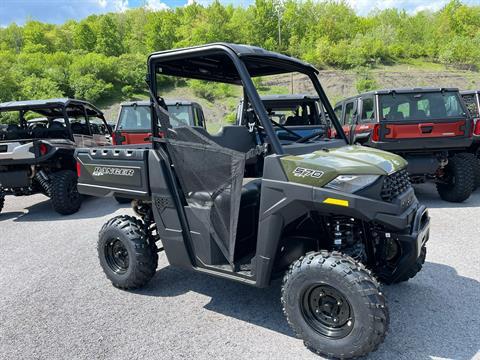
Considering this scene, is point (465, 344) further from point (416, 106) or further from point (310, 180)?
point (416, 106)

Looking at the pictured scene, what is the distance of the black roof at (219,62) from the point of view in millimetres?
2746

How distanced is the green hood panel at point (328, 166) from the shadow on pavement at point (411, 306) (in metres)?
1.23

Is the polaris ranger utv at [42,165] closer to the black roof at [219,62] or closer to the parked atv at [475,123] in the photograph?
the black roof at [219,62]

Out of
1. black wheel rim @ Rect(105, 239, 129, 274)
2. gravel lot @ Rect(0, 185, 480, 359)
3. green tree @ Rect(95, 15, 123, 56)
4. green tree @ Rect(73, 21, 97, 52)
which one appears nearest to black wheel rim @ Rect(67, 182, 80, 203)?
gravel lot @ Rect(0, 185, 480, 359)

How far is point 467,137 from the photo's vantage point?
20.2 feet

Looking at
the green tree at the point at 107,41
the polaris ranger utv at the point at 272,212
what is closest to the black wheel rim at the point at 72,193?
the polaris ranger utv at the point at 272,212

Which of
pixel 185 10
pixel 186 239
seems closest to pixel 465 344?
pixel 186 239

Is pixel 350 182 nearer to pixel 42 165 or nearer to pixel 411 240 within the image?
pixel 411 240

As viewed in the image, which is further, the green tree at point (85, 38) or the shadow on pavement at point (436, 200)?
the green tree at point (85, 38)

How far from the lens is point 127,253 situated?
3471 mm

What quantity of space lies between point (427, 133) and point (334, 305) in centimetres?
482

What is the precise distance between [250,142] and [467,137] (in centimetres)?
465

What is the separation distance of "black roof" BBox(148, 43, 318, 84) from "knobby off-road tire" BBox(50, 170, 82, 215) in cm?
423

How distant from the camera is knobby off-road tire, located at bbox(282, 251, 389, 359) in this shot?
222 cm
